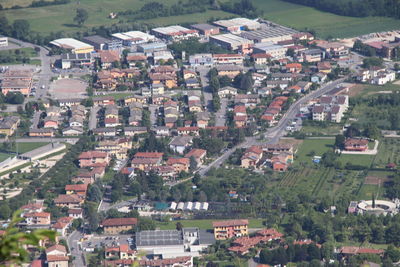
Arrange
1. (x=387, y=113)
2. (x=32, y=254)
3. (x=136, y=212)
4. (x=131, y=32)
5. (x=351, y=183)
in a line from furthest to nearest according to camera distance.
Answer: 1. (x=131, y=32)
2. (x=387, y=113)
3. (x=351, y=183)
4. (x=136, y=212)
5. (x=32, y=254)

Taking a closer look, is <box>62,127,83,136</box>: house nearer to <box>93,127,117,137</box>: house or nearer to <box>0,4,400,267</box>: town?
<box>0,4,400,267</box>: town

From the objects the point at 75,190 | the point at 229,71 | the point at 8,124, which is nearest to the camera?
the point at 75,190

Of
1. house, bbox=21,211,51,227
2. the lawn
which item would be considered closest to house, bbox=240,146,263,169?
house, bbox=21,211,51,227

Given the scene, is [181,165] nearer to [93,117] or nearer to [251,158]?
[251,158]

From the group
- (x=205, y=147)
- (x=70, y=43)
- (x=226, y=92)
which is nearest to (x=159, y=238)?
(x=205, y=147)

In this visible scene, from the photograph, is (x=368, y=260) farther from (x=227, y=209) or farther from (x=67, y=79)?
(x=67, y=79)

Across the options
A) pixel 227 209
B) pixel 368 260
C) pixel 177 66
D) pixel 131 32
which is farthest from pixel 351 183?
pixel 131 32
